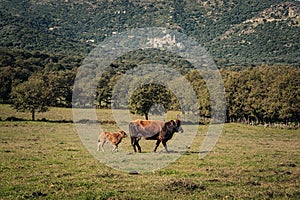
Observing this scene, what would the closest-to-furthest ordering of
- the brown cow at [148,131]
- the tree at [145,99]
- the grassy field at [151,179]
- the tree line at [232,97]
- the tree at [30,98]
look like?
the grassy field at [151,179] → the brown cow at [148,131] → the tree at [145,99] → the tree line at [232,97] → the tree at [30,98]

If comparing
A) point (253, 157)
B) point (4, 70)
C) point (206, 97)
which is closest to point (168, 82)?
point (206, 97)

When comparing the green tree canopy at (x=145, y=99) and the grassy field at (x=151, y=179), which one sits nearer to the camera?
the grassy field at (x=151, y=179)

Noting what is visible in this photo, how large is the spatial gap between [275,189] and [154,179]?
445 centimetres

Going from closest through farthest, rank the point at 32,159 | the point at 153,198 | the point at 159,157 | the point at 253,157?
the point at 153,198 → the point at 32,159 → the point at 159,157 → the point at 253,157

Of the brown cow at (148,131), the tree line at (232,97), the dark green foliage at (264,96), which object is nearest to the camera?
the brown cow at (148,131)

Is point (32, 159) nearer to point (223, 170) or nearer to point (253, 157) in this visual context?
point (223, 170)

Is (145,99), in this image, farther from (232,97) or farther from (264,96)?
(264,96)

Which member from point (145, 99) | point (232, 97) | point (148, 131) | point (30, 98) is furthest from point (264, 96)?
point (148, 131)

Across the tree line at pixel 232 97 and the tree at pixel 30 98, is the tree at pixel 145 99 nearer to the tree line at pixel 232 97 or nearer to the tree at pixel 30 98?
the tree line at pixel 232 97

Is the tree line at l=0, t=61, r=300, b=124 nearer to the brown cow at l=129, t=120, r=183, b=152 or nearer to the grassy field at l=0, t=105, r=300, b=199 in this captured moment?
the brown cow at l=129, t=120, r=183, b=152

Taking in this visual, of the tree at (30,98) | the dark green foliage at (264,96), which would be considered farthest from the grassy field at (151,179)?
the dark green foliage at (264,96)

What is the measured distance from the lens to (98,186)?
1250 centimetres

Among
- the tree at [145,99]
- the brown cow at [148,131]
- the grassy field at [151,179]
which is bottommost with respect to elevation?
the grassy field at [151,179]

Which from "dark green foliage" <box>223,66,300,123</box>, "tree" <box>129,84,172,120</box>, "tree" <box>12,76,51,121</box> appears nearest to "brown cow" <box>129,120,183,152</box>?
"tree" <box>129,84,172,120</box>
